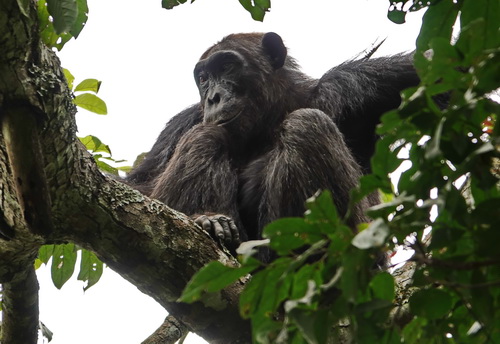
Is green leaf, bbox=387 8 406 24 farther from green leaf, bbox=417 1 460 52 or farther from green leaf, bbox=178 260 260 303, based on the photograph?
green leaf, bbox=178 260 260 303

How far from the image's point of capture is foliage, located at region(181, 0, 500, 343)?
1.62 metres

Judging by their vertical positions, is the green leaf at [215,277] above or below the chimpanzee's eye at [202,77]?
below

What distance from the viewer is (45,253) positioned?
4.97 m

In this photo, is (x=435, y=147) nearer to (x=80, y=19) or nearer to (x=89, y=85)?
(x=80, y=19)

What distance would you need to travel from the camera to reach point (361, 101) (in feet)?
19.4

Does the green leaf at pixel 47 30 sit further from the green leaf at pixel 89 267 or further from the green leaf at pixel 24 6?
the green leaf at pixel 89 267

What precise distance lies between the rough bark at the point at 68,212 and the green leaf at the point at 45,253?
2.35 ft

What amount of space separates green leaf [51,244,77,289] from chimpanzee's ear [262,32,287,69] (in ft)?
9.23

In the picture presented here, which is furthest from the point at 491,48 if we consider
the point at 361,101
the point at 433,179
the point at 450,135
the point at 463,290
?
the point at 361,101

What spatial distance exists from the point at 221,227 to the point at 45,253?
4.45ft

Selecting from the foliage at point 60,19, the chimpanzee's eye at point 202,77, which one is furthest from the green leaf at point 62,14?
the chimpanzee's eye at point 202,77

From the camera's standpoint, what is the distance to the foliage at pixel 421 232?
1.62m

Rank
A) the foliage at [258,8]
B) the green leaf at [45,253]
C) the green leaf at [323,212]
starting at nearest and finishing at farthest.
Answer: the green leaf at [323,212], the foliage at [258,8], the green leaf at [45,253]

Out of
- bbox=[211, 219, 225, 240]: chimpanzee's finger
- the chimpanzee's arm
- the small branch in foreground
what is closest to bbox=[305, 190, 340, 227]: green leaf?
bbox=[211, 219, 225, 240]: chimpanzee's finger
